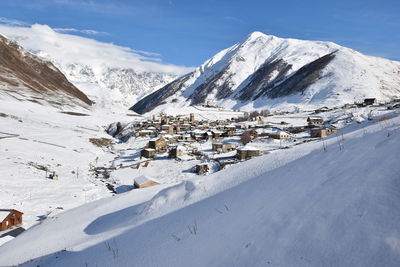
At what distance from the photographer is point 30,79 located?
141 meters

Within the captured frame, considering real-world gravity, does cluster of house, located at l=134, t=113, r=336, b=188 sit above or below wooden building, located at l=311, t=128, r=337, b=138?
below

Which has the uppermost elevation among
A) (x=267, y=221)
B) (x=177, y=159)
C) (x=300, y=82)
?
(x=300, y=82)

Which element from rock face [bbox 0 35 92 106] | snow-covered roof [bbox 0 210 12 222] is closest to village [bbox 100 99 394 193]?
snow-covered roof [bbox 0 210 12 222]

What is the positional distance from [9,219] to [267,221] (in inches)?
964

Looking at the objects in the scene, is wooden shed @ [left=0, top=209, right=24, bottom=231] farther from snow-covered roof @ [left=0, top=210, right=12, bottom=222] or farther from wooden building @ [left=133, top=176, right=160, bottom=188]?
wooden building @ [left=133, top=176, right=160, bottom=188]

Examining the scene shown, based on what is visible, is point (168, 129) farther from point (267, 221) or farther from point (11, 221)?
point (267, 221)

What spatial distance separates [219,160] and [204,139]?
26.8 m

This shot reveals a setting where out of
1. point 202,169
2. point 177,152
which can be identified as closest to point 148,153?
point 177,152

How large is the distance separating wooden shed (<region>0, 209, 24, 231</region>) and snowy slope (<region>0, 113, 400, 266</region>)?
15.0 meters

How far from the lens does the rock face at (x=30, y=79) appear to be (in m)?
117

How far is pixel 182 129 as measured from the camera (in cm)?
8831

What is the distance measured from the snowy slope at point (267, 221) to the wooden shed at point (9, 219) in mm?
15015

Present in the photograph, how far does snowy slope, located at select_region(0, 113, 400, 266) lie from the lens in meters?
3.47

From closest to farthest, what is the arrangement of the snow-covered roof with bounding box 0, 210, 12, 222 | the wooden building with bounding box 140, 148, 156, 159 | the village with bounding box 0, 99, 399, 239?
1. the snow-covered roof with bounding box 0, 210, 12, 222
2. the village with bounding box 0, 99, 399, 239
3. the wooden building with bounding box 140, 148, 156, 159
